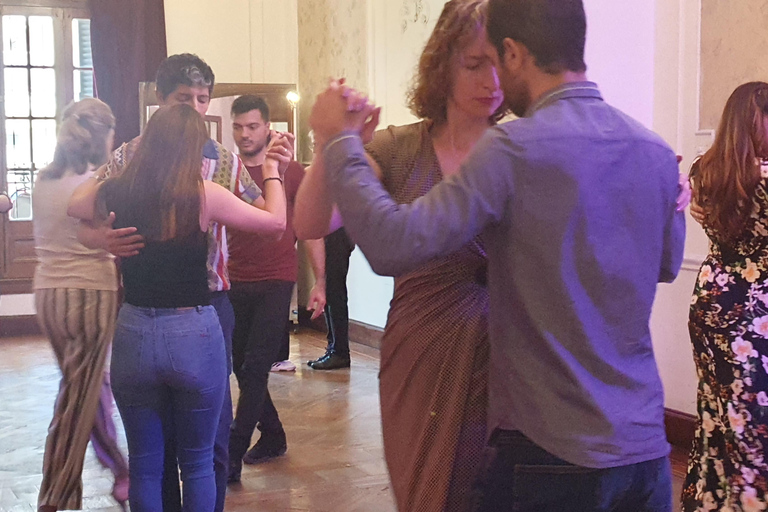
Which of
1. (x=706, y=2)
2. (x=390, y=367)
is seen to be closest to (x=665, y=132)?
(x=706, y=2)

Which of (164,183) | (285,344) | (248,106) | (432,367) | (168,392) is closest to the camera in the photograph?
(432,367)

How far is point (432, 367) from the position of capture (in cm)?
146

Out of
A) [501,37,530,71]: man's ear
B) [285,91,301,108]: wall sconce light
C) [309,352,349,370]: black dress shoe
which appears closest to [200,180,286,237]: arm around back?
[501,37,530,71]: man's ear

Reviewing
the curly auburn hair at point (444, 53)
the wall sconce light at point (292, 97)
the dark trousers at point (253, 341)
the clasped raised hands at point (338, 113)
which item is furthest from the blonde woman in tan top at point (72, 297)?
the wall sconce light at point (292, 97)

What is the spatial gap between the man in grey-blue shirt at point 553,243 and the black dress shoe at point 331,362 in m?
5.17

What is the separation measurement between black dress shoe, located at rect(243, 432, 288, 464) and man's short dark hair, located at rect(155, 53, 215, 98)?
1933 millimetres

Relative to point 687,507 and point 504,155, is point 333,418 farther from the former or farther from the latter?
point 504,155

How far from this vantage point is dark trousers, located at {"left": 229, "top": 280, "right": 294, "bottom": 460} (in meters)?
3.73

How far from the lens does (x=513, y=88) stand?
1.30 m

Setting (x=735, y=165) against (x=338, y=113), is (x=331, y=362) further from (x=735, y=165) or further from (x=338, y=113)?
(x=338, y=113)

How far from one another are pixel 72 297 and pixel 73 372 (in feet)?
0.90

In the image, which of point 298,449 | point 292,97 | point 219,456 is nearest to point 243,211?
point 219,456

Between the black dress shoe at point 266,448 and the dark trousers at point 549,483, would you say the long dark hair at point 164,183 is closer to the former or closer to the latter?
the dark trousers at point 549,483

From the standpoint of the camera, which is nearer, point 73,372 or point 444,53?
point 444,53
